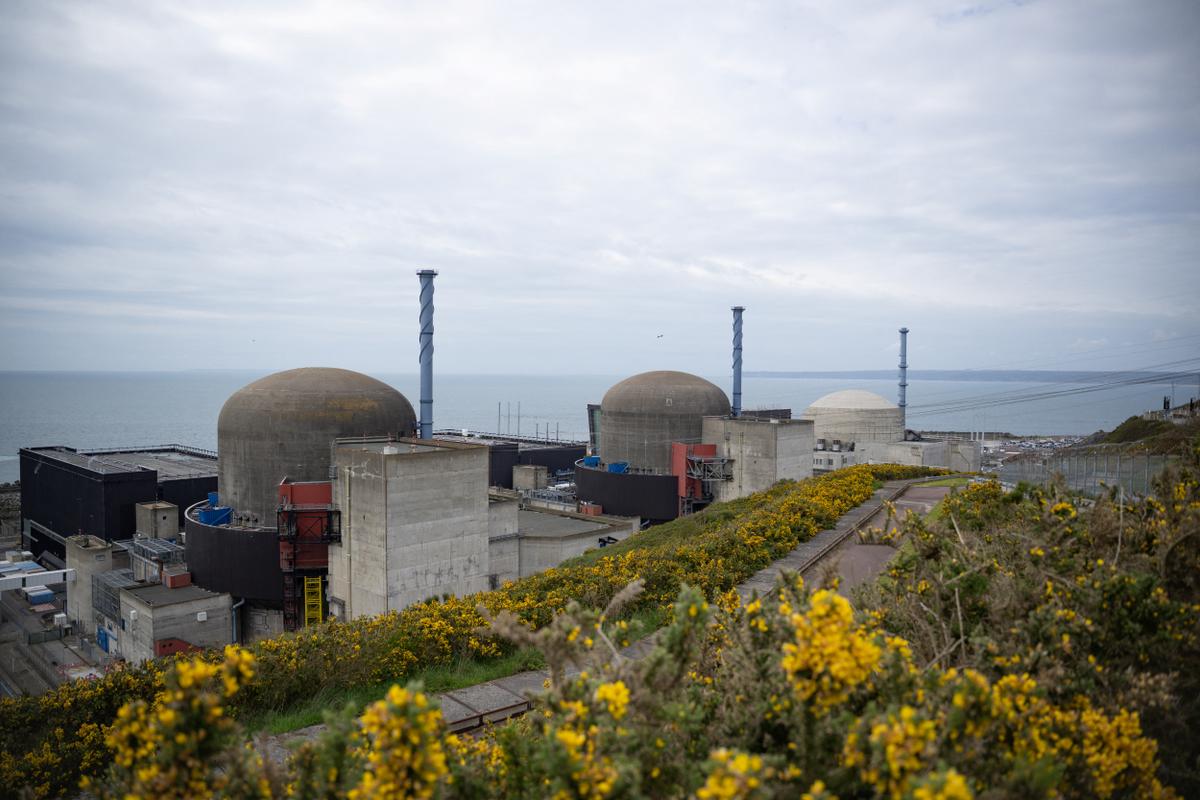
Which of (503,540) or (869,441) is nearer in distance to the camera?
(503,540)

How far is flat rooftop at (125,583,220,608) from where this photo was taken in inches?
1072

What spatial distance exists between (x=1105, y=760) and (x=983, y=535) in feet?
21.9

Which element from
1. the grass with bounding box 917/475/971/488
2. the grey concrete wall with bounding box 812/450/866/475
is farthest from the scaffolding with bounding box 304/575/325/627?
the grey concrete wall with bounding box 812/450/866/475

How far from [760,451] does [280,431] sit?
23.5 m

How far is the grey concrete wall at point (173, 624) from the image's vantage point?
86.9 feet

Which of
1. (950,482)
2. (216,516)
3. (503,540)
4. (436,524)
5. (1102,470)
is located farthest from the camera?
(503,540)

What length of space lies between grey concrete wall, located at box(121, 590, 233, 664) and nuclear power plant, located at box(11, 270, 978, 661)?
0.07m

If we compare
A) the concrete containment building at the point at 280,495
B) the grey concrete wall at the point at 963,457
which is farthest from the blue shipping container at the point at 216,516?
the grey concrete wall at the point at 963,457

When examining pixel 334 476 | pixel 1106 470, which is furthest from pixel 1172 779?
pixel 334 476

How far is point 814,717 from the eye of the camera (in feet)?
14.8

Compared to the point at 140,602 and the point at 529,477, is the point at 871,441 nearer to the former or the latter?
the point at 529,477

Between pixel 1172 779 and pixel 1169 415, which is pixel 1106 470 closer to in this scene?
pixel 1172 779

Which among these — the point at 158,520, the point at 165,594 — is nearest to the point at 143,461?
the point at 158,520

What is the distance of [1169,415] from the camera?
43500 millimetres
